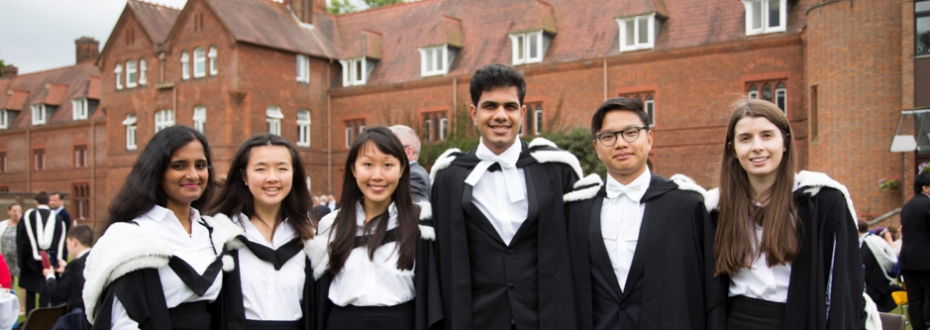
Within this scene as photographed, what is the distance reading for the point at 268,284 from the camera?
432cm

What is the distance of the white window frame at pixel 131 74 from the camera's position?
3603 cm

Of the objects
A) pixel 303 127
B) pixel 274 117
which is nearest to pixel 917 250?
pixel 274 117

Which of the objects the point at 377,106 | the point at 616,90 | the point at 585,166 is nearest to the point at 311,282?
the point at 585,166

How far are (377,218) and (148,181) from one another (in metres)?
1.32

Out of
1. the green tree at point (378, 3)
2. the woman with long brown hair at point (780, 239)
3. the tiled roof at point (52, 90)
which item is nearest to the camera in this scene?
the woman with long brown hair at point (780, 239)

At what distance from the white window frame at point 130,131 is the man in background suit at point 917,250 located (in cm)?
3411

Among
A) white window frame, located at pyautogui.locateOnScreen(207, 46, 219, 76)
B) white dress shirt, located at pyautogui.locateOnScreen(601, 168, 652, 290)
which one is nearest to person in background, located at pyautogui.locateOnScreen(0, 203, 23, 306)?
white dress shirt, located at pyautogui.locateOnScreen(601, 168, 652, 290)

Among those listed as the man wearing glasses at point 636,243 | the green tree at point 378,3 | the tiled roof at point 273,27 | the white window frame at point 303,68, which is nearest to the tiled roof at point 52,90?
the tiled roof at point 273,27

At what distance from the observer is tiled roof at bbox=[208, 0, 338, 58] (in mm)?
32438

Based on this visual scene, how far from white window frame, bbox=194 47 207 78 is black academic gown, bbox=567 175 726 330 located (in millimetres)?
31543

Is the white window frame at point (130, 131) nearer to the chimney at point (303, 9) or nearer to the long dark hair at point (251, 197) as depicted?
the chimney at point (303, 9)

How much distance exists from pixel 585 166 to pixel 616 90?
11.8ft

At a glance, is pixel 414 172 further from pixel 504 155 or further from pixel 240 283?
pixel 240 283

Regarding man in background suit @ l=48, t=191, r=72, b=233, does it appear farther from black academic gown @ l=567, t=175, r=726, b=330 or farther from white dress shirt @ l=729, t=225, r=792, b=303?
white dress shirt @ l=729, t=225, r=792, b=303
